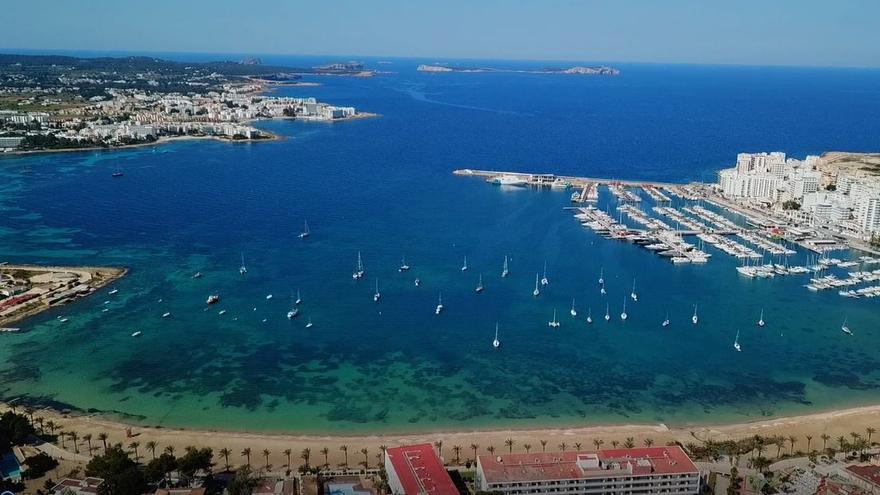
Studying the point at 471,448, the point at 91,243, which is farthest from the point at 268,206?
the point at 471,448

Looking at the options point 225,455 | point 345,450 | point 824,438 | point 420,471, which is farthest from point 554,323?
point 225,455

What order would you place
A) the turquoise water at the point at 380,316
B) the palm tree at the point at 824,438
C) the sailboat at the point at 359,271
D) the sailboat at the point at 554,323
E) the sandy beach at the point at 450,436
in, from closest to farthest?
the sandy beach at the point at 450,436
the palm tree at the point at 824,438
the turquoise water at the point at 380,316
the sailboat at the point at 554,323
the sailboat at the point at 359,271

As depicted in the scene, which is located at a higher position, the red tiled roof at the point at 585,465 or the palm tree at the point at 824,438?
the red tiled roof at the point at 585,465

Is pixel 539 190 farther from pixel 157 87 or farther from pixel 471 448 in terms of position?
pixel 157 87

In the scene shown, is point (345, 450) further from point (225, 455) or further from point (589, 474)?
point (589, 474)

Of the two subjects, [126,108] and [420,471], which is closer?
[420,471]

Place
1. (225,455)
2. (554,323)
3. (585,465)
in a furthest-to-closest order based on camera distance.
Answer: (554,323), (225,455), (585,465)

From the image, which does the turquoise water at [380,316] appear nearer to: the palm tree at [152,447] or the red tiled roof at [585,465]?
the palm tree at [152,447]

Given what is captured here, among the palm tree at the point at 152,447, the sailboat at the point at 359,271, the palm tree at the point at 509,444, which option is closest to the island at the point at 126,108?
the sailboat at the point at 359,271
